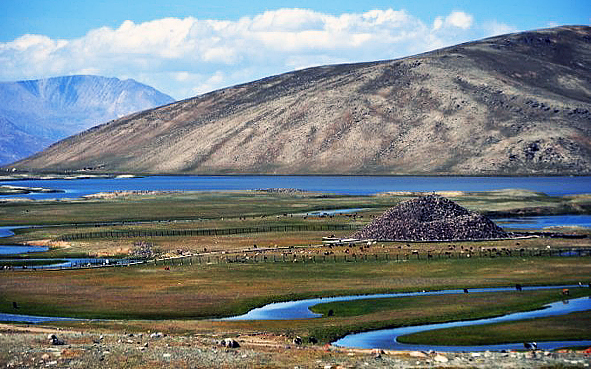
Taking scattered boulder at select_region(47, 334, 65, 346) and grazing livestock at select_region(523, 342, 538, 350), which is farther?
grazing livestock at select_region(523, 342, 538, 350)

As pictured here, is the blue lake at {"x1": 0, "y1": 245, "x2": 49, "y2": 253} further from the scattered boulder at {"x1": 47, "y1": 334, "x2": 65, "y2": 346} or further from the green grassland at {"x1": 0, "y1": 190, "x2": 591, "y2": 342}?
the scattered boulder at {"x1": 47, "y1": 334, "x2": 65, "y2": 346}

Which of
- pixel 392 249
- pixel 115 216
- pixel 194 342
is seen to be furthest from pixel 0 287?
pixel 115 216

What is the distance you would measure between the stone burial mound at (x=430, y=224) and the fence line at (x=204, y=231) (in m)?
15.0

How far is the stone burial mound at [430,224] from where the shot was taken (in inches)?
4218

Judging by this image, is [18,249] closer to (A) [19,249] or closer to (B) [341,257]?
(A) [19,249]

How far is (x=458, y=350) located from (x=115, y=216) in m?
118

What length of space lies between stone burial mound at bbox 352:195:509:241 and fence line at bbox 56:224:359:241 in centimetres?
1499

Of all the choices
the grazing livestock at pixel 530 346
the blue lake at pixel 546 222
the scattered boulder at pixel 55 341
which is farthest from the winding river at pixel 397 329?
the blue lake at pixel 546 222

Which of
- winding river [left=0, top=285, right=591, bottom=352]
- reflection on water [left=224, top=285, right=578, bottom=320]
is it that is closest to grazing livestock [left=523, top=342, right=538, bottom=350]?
winding river [left=0, top=285, right=591, bottom=352]

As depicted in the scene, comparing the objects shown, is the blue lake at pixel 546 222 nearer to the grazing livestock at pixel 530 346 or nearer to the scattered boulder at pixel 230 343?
the grazing livestock at pixel 530 346

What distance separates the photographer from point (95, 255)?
10244 cm

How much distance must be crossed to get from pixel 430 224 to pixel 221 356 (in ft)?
219

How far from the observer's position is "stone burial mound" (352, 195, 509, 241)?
107 meters

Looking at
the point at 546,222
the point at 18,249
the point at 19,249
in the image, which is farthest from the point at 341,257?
the point at 546,222
